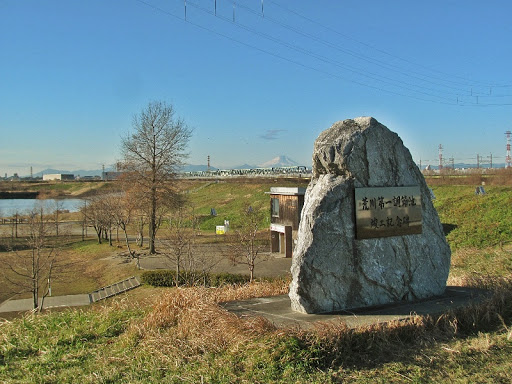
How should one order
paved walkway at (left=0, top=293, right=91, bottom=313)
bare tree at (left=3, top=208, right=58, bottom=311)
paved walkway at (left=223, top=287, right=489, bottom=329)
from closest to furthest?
paved walkway at (left=223, top=287, right=489, bottom=329), paved walkway at (left=0, top=293, right=91, bottom=313), bare tree at (left=3, top=208, right=58, bottom=311)

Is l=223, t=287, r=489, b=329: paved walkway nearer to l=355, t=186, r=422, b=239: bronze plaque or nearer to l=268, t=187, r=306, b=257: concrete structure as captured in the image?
l=355, t=186, r=422, b=239: bronze plaque

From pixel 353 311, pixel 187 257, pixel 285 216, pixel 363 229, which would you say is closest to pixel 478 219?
pixel 285 216

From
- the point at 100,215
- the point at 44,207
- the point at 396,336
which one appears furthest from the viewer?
the point at 44,207

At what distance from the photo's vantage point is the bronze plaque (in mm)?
7770

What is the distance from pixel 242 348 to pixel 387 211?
3.76 meters

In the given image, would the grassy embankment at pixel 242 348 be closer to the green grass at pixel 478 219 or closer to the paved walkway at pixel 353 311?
the paved walkway at pixel 353 311

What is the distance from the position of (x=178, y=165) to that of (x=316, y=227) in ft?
84.1

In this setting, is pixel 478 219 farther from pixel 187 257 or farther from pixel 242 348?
pixel 242 348

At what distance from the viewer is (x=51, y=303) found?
19.8 meters

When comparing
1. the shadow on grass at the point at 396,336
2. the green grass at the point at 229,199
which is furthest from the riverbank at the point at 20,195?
the shadow on grass at the point at 396,336

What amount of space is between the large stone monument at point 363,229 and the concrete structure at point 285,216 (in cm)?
1613

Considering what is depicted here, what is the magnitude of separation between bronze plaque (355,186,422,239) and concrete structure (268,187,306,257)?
16.1m

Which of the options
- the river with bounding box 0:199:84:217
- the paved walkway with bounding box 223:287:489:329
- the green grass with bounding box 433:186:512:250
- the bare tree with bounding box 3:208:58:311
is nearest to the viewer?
the paved walkway with bounding box 223:287:489:329

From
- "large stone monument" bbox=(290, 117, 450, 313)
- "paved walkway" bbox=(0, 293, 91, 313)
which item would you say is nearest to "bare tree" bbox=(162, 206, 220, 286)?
"paved walkway" bbox=(0, 293, 91, 313)
